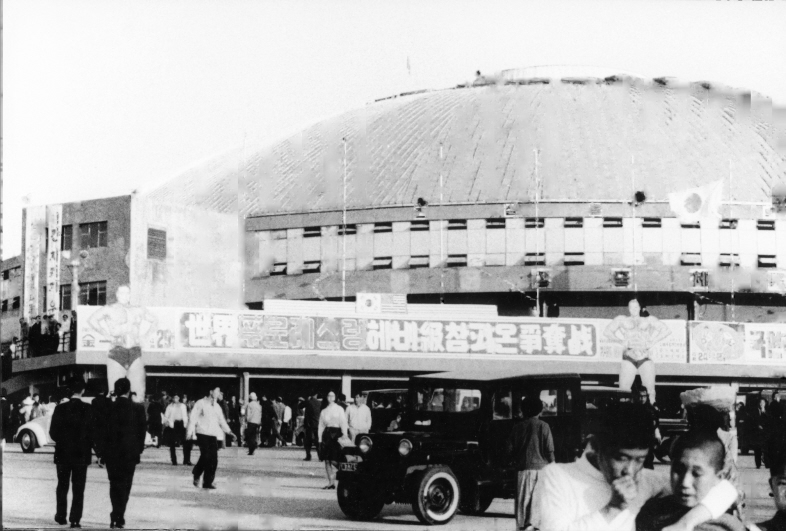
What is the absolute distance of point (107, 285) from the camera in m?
22.0

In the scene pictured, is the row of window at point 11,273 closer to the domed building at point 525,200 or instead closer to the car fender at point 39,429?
the domed building at point 525,200

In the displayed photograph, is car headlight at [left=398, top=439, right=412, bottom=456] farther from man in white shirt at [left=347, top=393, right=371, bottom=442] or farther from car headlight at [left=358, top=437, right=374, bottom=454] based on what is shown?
man in white shirt at [left=347, top=393, right=371, bottom=442]

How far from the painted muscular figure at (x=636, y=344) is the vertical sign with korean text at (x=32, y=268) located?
11.5 metres

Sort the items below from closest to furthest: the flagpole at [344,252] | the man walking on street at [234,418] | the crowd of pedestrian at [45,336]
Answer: the crowd of pedestrian at [45,336] < the man walking on street at [234,418] < the flagpole at [344,252]

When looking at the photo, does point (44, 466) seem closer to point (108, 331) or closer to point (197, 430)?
point (108, 331)

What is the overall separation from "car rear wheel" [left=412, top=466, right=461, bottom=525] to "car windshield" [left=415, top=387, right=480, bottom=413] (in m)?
0.89

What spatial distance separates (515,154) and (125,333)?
22.7 metres

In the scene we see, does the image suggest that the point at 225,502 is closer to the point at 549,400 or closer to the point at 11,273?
the point at 549,400

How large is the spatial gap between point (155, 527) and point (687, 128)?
30.3m

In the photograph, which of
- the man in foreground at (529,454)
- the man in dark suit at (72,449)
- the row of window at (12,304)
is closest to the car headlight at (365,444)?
the man in foreground at (529,454)

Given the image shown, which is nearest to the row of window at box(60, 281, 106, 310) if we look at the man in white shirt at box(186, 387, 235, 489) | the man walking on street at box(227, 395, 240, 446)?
the man walking on street at box(227, 395, 240, 446)

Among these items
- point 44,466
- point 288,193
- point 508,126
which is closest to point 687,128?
point 508,126

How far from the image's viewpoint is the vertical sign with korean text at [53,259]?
23812 mm

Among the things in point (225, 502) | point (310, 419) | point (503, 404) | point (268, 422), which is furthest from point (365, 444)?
point (268, 422)
